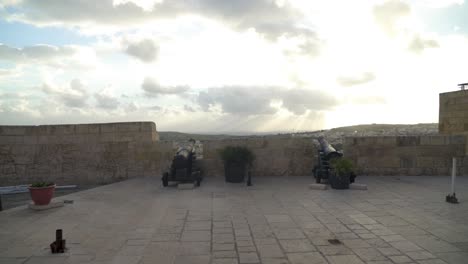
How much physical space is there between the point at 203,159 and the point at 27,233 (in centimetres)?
528

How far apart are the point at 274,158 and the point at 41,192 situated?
5805 millimetres

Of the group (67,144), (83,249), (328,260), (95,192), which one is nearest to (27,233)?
(83,249)

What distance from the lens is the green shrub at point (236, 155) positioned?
27.5 feet

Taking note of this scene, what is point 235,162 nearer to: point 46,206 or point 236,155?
point 236,155

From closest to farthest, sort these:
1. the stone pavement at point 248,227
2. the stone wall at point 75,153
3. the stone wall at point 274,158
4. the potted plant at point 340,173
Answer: the stone pavement at point 248,227, the potted plant at point 340,173, the stone wall at point 274,158, the stone wall at point 75,153

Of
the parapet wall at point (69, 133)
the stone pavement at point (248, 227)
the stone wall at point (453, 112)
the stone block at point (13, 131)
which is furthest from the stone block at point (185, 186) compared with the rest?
the stone wall at point (453, 112)

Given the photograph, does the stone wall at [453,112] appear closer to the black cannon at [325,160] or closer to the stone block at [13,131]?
the black cannon at [325,160]

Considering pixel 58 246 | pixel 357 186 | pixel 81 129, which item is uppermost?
pixel 81 129

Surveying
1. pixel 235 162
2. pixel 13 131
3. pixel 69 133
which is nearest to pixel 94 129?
pixel 69 133

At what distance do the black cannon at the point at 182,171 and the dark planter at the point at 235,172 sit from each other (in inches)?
31.5

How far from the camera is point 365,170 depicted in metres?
9.31

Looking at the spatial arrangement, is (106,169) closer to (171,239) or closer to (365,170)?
(171,239)

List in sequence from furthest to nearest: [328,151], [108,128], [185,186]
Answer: [108,128] < [328,151] < [185,186]

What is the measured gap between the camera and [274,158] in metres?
9.38
